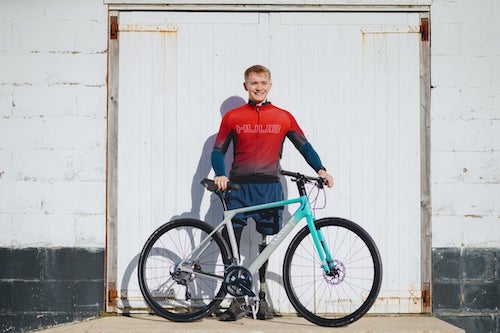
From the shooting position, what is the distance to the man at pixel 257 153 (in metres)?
A: 5.96

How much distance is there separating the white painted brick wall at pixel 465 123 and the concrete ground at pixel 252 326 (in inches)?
33.9

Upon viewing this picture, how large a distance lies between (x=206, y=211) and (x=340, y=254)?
47.1 inches

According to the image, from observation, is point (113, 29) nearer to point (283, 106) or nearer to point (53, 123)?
point (53, 123)

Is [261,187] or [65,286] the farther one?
[65,286]

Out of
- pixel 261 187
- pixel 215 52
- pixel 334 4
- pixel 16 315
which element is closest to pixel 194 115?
pixel 215 52

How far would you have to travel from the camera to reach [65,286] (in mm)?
6441

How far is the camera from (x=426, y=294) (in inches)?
255

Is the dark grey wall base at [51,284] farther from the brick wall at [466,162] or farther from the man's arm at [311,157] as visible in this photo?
the brick wall at [466,162]

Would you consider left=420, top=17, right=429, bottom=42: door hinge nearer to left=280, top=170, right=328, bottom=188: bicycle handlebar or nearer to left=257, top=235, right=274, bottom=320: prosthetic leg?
left=280, top=170, right=328, bottom=188: bicycle handlebar

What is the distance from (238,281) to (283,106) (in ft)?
5.44

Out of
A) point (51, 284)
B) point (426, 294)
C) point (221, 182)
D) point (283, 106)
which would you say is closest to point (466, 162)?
point (426, 294)

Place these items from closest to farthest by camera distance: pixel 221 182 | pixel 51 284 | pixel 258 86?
pixel 221 182, pixel 258 86, pixel 51 284

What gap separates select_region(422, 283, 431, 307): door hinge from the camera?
6465mm

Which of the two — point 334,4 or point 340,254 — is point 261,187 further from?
point 334,4
